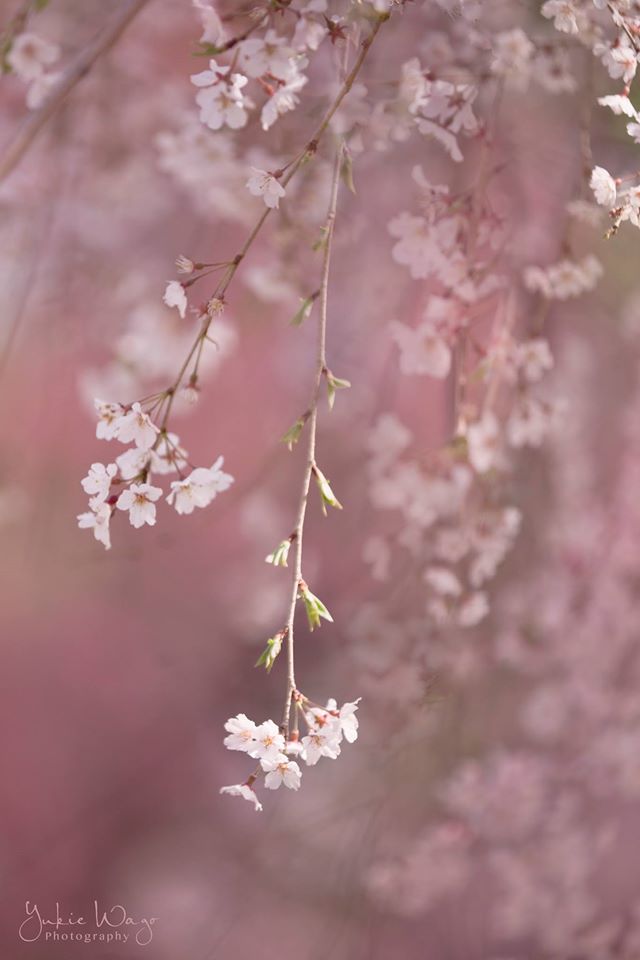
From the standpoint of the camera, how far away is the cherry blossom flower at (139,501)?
0.40 meters

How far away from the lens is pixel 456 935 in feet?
2.70

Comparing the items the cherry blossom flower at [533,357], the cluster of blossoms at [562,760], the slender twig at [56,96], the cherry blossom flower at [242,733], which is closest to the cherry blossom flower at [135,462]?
the cherry blossom flower at [242,733]

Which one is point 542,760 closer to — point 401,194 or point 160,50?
point 401,194

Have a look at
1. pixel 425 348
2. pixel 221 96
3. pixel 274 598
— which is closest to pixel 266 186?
pixel 221 96

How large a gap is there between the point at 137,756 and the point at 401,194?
0.52 meters

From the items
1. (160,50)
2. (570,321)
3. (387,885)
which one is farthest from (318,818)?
(160,50)

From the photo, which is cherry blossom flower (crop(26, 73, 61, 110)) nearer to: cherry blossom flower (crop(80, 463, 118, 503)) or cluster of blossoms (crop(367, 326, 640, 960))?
cherry blossom flower (crop(80, 463, 118, 503))

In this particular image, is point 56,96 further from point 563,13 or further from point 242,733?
point 242,733

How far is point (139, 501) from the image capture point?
1.32 feet

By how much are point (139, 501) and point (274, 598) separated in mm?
356

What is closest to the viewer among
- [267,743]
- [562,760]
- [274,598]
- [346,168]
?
[267,743]

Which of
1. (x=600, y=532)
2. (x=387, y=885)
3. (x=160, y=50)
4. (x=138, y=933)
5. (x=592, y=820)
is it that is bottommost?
(x=138, y=933)

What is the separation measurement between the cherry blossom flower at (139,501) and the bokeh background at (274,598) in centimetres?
31

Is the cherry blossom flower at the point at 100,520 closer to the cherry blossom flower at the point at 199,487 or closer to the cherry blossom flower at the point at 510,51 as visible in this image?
the cherry blossom flower at the point at 199,487
